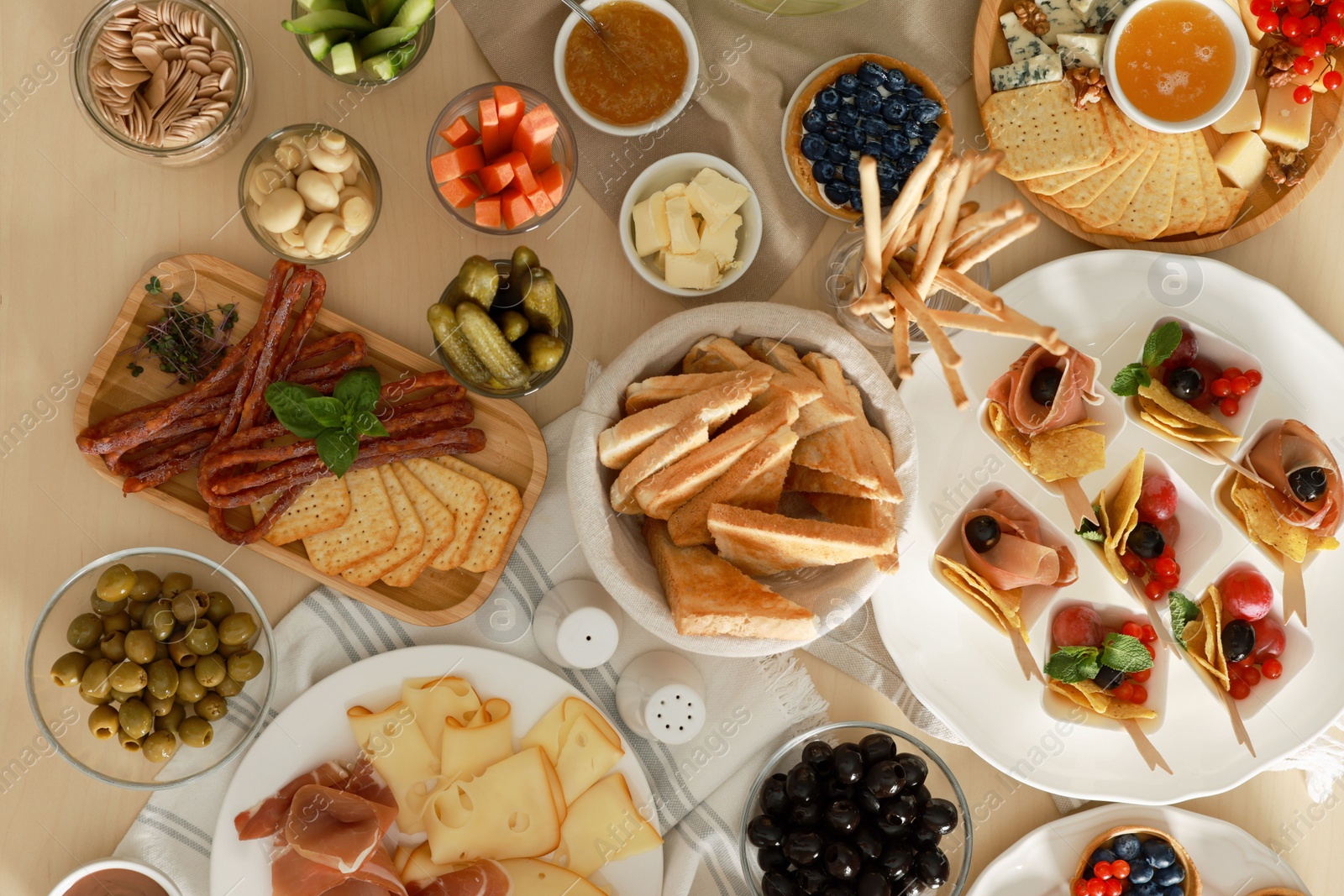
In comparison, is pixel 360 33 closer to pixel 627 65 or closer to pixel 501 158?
pixel 501 158

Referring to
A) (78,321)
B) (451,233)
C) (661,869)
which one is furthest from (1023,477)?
(78,321)

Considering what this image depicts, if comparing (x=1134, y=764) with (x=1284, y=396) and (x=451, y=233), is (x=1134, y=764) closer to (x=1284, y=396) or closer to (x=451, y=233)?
(x=1284, y=396)

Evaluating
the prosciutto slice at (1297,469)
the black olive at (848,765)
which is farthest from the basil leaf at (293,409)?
the prosciutto slice at (1297,469)

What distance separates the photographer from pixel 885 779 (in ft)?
4.65

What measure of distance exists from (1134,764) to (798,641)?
741 millimetres

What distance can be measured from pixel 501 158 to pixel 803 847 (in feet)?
3.69

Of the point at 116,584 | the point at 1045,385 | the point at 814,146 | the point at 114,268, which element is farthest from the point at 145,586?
the point at 1045,385

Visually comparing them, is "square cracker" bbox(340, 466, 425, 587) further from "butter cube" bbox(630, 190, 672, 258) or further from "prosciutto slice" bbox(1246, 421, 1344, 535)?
"prosciutto slice" bbox(1246, 421, 1344, 535)

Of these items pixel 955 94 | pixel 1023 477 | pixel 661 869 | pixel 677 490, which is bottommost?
pixel 661 869

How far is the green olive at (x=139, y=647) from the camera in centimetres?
136

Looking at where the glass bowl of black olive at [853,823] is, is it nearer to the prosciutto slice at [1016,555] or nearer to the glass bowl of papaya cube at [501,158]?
the prosciutto slice at [1016,555]

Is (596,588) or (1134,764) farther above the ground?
(596,588)

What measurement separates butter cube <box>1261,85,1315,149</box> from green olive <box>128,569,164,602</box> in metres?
1.85

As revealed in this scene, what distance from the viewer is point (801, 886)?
1425 millimetres
